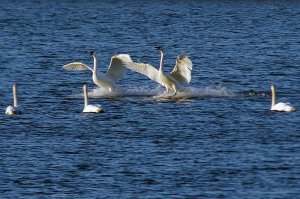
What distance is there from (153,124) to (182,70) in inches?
171

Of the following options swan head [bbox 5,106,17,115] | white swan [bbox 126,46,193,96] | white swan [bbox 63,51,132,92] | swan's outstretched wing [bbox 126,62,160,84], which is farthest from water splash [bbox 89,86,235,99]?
swan head [bbox 5,106,17,115]

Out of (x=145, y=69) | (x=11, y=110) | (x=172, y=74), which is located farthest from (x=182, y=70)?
(x=11, y=110)

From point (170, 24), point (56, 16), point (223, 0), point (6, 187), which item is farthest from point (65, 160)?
point (223, 0)

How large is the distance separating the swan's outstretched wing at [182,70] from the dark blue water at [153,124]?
63 centimetres

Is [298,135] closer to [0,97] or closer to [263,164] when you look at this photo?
[263,164]

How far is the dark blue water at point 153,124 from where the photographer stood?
24.1 m

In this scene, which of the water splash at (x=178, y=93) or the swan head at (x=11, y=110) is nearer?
the swan head at (x=11, y=110)

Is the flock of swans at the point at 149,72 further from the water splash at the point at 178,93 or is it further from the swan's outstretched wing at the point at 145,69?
the water splash at the point at 178,93

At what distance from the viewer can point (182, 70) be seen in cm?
3466

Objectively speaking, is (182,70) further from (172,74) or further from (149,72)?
(149,72)

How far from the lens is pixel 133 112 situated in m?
32.5

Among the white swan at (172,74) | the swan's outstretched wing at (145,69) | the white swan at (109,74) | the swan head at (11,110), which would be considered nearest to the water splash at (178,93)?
the white swan at (109,74)

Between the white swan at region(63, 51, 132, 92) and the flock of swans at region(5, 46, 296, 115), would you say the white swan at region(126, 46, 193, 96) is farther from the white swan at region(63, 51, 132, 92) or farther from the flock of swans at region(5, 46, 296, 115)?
the white swan at region(63, 51, 132, 92)

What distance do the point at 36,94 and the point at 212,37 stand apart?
2072 centimetres
